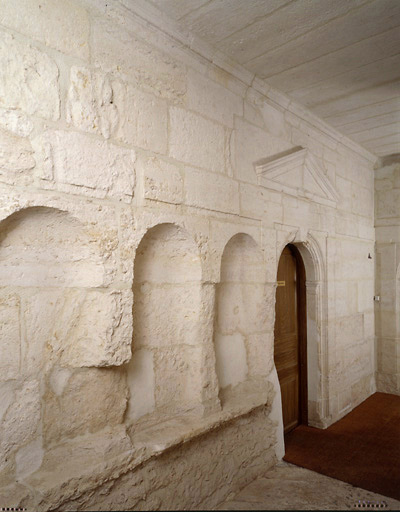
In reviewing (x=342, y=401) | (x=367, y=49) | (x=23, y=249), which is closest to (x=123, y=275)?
(x=23, y=249)

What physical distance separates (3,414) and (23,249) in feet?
2.49

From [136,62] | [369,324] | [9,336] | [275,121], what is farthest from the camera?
[369,324]

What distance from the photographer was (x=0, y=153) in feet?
5.30

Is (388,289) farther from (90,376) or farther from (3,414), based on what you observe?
(3,414)

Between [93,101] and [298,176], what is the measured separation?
2.21 m

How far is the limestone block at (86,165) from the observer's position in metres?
1.77

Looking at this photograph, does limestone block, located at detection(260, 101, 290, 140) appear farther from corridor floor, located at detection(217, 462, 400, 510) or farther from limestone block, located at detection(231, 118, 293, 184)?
corridor floor, located at detection(217, 462, 400, 510)

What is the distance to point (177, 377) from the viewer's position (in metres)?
2.54

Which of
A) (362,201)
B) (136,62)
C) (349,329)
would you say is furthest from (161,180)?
(362,201)

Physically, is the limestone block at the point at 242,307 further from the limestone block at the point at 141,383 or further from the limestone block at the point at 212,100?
the limestone block at the point at 212,100

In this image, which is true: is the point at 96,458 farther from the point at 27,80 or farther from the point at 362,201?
the point at 362,201

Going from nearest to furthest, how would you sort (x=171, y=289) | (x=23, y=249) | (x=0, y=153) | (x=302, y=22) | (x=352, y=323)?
(x=0, y=153)
(x=23, y=249)
(x=302, y=22)
(x=171, y=289)
(x=352, y=323)

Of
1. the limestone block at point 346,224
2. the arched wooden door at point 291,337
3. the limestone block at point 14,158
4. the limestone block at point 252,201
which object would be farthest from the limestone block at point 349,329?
the limestone block at point 14,158

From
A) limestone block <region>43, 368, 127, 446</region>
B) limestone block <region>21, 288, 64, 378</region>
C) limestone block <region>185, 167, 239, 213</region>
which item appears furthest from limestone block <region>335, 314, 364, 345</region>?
limestone block <region>21, 288, 64, 378</region>
